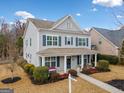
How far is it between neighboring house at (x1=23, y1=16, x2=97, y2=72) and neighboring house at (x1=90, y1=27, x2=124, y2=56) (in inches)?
Answer: 235

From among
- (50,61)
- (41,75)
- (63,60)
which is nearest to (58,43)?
(63,60)

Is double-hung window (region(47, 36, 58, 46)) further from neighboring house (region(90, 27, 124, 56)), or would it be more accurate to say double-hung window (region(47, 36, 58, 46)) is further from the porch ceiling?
neighboring house (region(90, 27, 124, 56))

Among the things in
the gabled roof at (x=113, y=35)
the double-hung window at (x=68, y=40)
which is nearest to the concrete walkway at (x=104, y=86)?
the double-hung window at (x=68, y=40)

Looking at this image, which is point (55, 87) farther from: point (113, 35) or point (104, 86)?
point (113, 35)

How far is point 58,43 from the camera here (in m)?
26.1

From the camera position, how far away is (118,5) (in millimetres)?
12398

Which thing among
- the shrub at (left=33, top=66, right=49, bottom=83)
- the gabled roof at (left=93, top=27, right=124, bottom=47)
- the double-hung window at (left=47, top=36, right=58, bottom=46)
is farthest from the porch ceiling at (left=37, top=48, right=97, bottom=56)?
the gabled roof at (left=93, top=27, right=124, bottom=47)

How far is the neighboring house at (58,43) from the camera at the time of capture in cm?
2430

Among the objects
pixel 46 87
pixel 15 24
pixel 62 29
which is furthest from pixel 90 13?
pixel 15 24

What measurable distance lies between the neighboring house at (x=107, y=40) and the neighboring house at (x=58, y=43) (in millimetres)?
5960

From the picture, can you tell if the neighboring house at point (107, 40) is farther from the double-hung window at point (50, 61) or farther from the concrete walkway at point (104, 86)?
the concrete walkway at point (104, 86)

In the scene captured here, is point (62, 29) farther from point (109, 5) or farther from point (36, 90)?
point (109, 5)

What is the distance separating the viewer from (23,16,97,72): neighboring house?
24297 millimetres

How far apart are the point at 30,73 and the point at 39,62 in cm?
246
